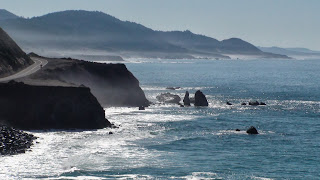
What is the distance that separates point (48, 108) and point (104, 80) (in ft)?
155

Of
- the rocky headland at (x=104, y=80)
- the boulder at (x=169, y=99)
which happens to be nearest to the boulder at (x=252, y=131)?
the rocky headland at (x=104, y=80)

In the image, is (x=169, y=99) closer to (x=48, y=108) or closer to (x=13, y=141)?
(x=48, y=108)

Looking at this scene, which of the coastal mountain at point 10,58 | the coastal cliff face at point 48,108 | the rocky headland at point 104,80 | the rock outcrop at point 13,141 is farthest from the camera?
the rocky headland at point 104,80

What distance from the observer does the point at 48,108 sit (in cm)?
9588

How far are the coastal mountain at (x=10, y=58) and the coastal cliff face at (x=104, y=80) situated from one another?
5.70 meters

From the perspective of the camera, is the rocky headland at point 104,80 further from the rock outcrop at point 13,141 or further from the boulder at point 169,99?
the rock outcrop at point 13,141

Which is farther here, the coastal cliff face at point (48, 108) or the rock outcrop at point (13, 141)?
the coastal cliff face at point (48, 108)

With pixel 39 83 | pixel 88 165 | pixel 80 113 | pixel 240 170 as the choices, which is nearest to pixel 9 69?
pixel 39 83

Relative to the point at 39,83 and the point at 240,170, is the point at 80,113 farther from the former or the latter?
the point at 240,170

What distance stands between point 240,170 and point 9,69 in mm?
67322

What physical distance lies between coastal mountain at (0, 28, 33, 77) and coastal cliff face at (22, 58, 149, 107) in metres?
5.70

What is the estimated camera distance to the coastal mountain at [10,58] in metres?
121

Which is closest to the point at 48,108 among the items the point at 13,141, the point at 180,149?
the point at 13,141

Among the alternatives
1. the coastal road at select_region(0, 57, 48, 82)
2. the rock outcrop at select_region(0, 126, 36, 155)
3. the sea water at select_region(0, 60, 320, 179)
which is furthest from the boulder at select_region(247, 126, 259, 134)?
the coastal road at select_region(0, 57, 48, 82)
